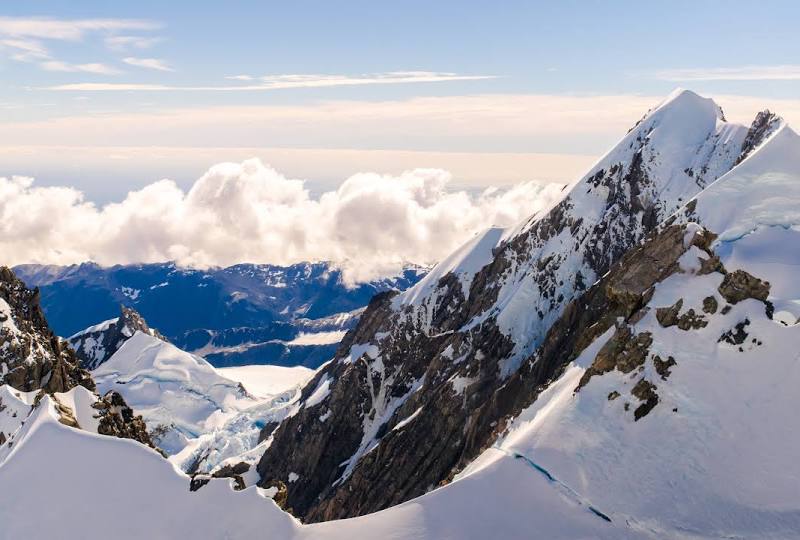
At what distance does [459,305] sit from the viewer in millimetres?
159250

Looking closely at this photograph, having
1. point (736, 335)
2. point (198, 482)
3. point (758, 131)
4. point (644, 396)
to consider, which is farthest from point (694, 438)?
point (758, 131)

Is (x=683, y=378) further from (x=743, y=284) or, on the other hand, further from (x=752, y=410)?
(x=743, y=284)

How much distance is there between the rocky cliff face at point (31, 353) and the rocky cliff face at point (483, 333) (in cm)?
4994

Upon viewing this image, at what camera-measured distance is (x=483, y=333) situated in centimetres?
13588

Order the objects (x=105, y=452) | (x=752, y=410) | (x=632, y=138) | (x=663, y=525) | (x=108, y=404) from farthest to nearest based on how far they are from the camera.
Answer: (x=632, y=138) → (x=108, y=404) → (x=105, y=452) → (x=752, y=410) → (x=663, y=525)

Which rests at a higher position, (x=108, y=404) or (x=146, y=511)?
(x=146, y=511)

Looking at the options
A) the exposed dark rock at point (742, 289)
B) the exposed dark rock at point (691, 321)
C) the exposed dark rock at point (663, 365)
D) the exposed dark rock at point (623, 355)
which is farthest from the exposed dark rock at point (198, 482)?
the exposed dark rock at point (742, 289)

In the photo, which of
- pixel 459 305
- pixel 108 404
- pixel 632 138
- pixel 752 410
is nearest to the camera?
pixel 752 410

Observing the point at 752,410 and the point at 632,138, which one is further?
the point at 632,138

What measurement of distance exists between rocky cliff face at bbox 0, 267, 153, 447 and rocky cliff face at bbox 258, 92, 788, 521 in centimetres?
4994

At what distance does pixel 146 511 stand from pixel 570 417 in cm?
2928

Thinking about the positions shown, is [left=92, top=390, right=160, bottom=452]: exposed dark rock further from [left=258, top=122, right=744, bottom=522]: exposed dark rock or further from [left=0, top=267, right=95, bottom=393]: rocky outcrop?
[left=258, top=122, right=744, bottom=522]: exposed dark rock

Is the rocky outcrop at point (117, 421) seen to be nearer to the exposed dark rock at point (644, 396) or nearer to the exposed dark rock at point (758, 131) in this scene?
the exposed dark rock at point (644, 396)

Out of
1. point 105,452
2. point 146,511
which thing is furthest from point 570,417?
point 105,452
